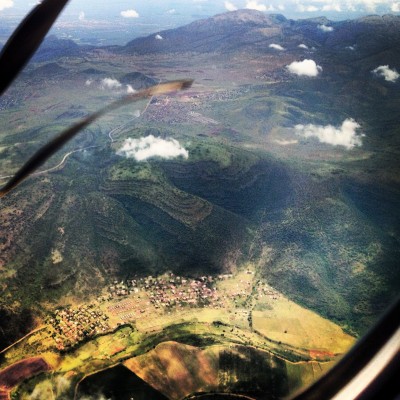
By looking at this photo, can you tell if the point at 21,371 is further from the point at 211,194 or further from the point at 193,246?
the point at 211,194

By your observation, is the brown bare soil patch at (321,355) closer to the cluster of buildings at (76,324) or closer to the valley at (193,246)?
the valley at (193,246)

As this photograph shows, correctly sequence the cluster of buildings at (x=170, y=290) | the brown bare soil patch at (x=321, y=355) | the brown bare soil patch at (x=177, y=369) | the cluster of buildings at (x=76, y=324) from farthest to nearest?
the cluster of buildings at (x=170, y=290) < the cluster of buildings at (x=76, y=324) < the brown bare soil patch at (x=321, y=355) < the brown bare soil patch at (x=177, y=369)

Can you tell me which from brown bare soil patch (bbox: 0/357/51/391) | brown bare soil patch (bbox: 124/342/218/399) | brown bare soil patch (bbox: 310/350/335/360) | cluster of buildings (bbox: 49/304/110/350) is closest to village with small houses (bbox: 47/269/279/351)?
cluster of buildings (bbox: 49/304/110/350)

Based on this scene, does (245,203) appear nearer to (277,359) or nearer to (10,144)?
(277,359)

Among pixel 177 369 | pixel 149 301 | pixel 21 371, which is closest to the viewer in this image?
pixel 21 371

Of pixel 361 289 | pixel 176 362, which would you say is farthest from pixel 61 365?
pixel 361 289

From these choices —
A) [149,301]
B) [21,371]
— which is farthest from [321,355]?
[21,371]

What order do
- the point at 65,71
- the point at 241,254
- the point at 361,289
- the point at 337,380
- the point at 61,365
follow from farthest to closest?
the point at 65,71 < the point at 241,254 < the point at 361,289 < the point at 61,365 < the point at 337,380

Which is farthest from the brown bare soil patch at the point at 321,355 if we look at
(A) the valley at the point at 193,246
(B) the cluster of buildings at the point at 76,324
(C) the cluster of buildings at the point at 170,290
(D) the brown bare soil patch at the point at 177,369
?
(B) the cluster of buildings at the point at 76,324
